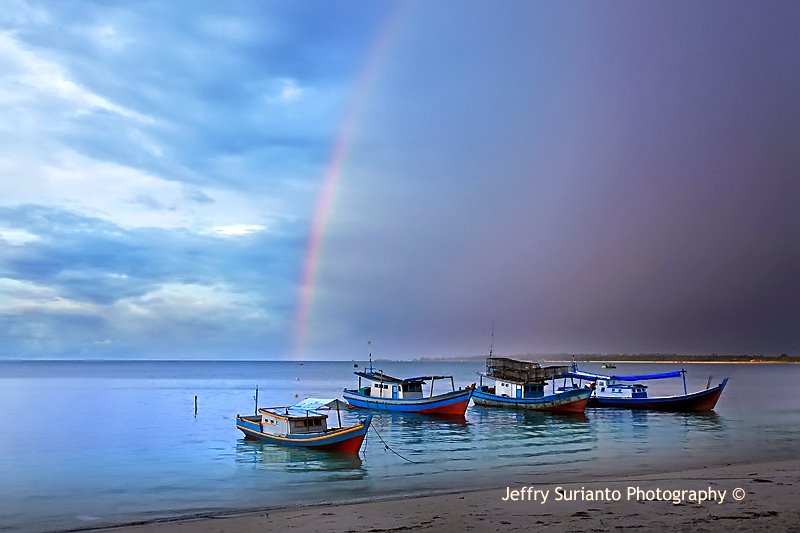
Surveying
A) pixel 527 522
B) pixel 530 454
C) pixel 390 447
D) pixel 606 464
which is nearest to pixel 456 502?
pixel 527 522

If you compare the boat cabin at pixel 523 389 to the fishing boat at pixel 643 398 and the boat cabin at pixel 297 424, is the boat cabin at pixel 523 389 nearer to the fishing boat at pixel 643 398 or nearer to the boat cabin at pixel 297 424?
the fishing boat at pixel 643 398

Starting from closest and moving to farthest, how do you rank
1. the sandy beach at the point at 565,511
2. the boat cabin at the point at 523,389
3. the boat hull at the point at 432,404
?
the sandy beach at the point at 565,511, the boat hull at the point at 432,404, the boat cabin at the point at 523,389

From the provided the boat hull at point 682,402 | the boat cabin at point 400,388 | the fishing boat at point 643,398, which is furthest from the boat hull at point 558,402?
the boat hull at point 682,402

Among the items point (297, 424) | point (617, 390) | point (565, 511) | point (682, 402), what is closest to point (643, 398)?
point (617, 390)

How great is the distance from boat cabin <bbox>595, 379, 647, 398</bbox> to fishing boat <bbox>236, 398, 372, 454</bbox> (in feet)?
126

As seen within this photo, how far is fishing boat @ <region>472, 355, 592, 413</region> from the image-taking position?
199 ft

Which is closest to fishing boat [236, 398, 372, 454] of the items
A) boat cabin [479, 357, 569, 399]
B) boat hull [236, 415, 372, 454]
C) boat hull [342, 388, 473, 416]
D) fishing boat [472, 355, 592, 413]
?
boat hull [236, 415, 372, 454]

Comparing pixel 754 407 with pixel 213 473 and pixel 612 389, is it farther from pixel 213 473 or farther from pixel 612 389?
pixel 213 473

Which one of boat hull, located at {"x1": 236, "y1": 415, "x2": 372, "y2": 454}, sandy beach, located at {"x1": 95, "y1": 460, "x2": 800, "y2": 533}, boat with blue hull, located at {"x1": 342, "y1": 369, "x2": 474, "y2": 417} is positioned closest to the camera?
sandy beach, located at {"x1": 95, "y1": 460, "x2": 800, "y2": 533}

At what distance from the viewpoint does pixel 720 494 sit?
70.1 feet

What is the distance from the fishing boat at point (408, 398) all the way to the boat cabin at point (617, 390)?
17212 mm

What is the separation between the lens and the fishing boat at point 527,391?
199 ft

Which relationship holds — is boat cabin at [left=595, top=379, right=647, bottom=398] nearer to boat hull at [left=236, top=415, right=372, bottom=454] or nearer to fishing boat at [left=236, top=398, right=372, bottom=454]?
fishing boat at [left=236, top=398, right=372, bottom=454]

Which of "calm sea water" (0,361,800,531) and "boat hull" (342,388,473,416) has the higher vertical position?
"boat hull" (342,388,473,416)
